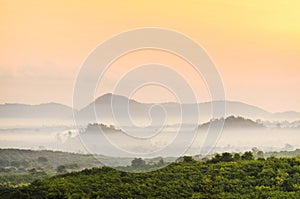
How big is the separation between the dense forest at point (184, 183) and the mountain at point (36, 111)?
858 cm

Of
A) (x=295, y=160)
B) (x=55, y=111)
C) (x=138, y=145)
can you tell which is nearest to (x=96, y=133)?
(x=138, y=145)

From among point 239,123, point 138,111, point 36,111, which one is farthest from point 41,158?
point 138,111

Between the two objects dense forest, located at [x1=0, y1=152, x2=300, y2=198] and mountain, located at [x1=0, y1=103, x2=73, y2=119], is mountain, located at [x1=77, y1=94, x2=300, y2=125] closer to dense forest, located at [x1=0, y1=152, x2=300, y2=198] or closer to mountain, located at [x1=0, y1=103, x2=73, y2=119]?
dense forest, located at [x1=0, y1=152, x2=300, y2=198]

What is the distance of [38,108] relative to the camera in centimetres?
2048

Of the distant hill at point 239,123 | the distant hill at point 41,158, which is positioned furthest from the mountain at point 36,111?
the distant hill at point 239,123

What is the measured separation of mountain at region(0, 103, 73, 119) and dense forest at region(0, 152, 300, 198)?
8.58 meters

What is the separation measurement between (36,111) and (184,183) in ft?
39.4

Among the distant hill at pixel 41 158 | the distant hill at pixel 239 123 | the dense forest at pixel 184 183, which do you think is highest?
the distant hill at pixel 239 123

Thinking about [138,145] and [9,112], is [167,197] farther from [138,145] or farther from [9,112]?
[9,112]

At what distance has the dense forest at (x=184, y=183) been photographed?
952 centimetres

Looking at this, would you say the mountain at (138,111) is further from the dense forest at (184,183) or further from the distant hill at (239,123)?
the distant hill at (239,123)

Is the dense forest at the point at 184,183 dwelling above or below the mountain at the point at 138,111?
below

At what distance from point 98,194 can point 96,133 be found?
2.36 meters

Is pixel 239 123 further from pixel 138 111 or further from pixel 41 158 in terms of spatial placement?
pixel 138 111
